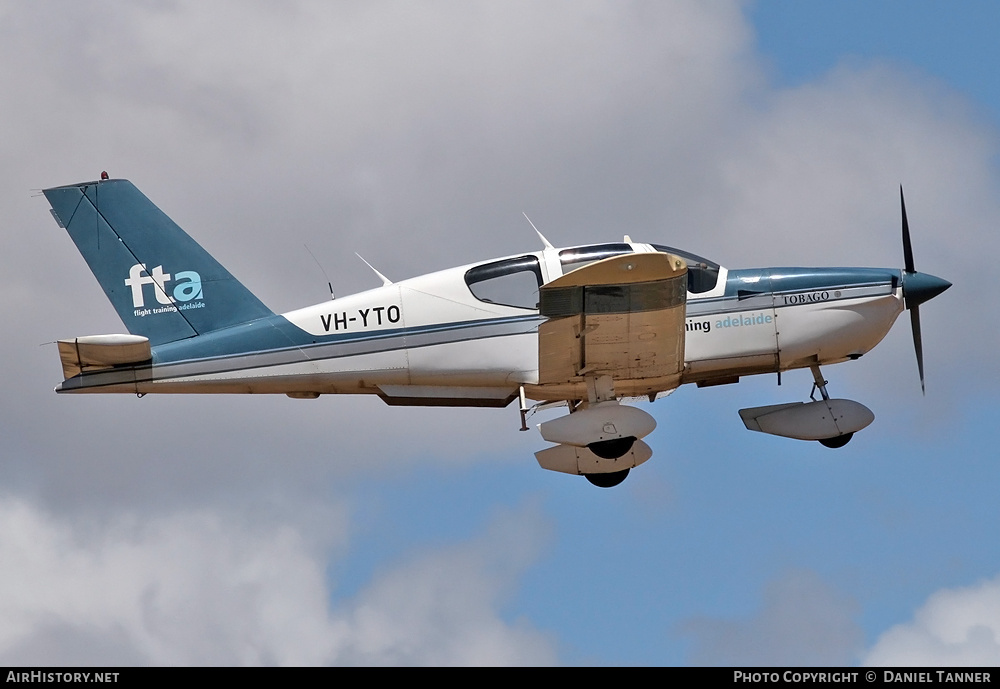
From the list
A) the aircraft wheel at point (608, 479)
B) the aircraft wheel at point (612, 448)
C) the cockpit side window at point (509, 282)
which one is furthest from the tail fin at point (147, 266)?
the aircraft wheel at point (608, 479)

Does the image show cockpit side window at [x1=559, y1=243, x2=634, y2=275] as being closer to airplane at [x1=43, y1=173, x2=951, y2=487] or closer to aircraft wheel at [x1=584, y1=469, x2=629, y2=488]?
airplane at [x1=43, y1=173, x2=951, y2=487]

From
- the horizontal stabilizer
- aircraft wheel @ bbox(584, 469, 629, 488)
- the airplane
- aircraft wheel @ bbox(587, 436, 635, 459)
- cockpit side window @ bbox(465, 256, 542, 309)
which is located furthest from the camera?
aircraft wheel @ bbox(584, 469, 629, 488)

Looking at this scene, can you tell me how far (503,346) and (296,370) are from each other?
7.56ft

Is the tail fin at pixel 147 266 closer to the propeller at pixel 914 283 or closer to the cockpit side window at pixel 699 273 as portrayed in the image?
the cockpit side window at pixel 699 273

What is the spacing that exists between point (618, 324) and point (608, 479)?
7.77 feet

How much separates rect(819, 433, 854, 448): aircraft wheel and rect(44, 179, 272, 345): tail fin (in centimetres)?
652

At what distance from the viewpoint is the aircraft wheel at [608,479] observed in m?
15.6

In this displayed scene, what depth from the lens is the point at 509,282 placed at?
48.1 ft

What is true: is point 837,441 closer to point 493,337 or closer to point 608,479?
point 608,479

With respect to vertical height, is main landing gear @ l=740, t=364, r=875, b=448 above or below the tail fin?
below

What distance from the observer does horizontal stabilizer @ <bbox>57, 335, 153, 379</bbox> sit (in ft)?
46.3

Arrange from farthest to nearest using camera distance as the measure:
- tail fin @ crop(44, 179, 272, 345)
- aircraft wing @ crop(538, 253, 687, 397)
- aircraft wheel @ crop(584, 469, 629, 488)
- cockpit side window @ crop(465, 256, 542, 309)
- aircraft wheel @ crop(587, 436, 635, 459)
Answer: aircraft wheel @ crop(584, 469, 629, 488), tail fin @ crop(44, 179, 272, 345), aircraft wheel @ crop(587, 436, 635, 459), cockpit side window @ crop(465, 256, 542, 309), aircraft wing @ crop(538, 253, 687, 397)

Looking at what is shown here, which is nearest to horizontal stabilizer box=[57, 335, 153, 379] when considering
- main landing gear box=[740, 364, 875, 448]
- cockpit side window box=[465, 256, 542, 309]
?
cockpit side window box=[465, 256, 542, 309]
